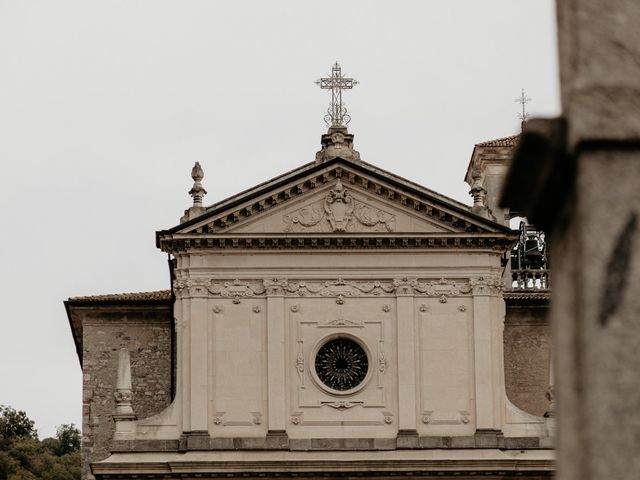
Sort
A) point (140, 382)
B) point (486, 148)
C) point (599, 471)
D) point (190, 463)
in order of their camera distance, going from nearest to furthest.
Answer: point (599, 471) < point (190, 463) < point (140, 382) < point (486, 148)

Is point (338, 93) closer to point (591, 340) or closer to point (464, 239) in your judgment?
point (464, 239)

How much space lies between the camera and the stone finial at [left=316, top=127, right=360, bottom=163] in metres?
35.6

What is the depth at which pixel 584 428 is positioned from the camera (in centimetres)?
385

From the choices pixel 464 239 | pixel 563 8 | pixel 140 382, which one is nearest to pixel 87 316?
pixel 140 382

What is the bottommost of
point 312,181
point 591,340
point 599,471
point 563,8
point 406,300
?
point 599,471

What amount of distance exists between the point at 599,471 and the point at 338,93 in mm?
35406

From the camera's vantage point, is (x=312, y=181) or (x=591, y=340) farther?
(x=312, y=181)

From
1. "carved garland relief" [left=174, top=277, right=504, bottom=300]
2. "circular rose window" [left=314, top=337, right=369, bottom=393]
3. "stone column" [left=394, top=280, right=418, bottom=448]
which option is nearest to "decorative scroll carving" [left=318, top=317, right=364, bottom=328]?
"circular rose window" [left=314, top=337, right=369, bottom=393]

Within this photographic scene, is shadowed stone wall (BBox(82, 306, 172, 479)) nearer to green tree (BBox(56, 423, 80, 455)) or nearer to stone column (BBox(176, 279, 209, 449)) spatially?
stone column (BBox(176, 279, 209, 449))

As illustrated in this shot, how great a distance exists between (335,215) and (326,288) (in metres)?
1.39

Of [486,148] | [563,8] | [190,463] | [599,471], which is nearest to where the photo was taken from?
[599,471]

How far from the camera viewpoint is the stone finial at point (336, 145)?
35625 mm

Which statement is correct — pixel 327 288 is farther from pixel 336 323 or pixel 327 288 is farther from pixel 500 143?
pixel 500 143

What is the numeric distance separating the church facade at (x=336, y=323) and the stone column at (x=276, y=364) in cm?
3
